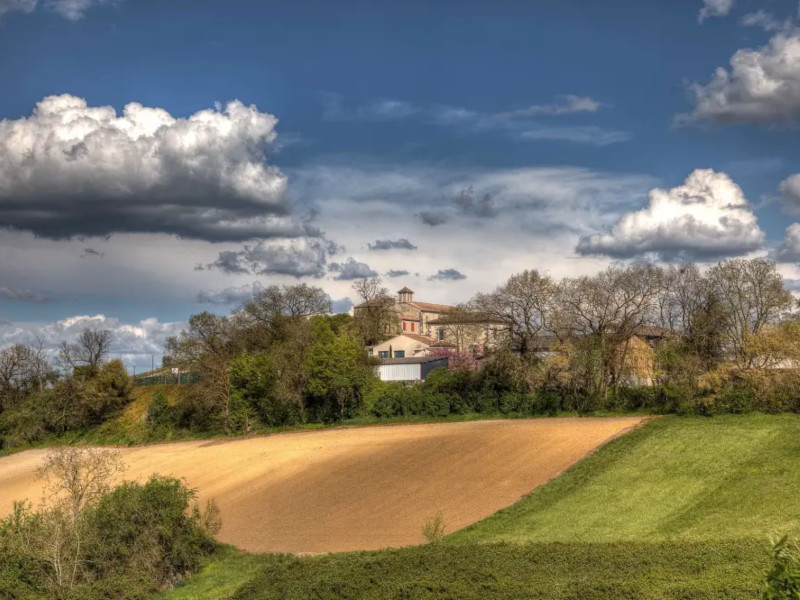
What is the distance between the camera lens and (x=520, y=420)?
56.8 meters

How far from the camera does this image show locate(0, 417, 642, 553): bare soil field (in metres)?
32.6

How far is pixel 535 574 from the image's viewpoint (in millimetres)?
16828

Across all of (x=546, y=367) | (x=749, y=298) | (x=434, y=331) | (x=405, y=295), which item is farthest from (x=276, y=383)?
(x=405, y=295)

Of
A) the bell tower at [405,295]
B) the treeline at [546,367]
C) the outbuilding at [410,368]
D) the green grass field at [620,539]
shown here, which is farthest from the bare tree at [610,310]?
the bell tower at [405,295]

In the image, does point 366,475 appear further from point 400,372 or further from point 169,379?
point 169,379

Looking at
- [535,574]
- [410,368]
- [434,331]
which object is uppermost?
[434,331]

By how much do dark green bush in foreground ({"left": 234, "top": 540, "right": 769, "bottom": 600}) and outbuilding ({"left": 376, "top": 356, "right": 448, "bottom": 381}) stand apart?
6151 centimetres

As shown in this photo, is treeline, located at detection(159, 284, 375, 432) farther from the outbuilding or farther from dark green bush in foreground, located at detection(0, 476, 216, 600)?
dark green bush in foreground, located at detection(0, 476, 216, 600)

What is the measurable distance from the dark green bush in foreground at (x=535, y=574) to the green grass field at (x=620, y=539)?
0.04 metres

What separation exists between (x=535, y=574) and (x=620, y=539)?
8.53 meters

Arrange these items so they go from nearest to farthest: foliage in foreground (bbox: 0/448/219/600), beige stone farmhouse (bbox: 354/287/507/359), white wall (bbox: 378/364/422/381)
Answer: foliage in foreground (bbox: 0/448/219/600)
beige stone farmhouse (bbox: 354/287/507/359)
white wall (bbox: 378/364/422/381)

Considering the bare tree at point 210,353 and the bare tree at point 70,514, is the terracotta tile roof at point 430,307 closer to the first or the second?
the bare tree at point 210,353

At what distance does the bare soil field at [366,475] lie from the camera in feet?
107

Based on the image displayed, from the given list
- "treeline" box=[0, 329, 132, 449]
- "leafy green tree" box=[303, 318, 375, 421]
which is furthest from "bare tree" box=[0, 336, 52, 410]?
"leafy green tree" box=[303, 318, 375, 421]
